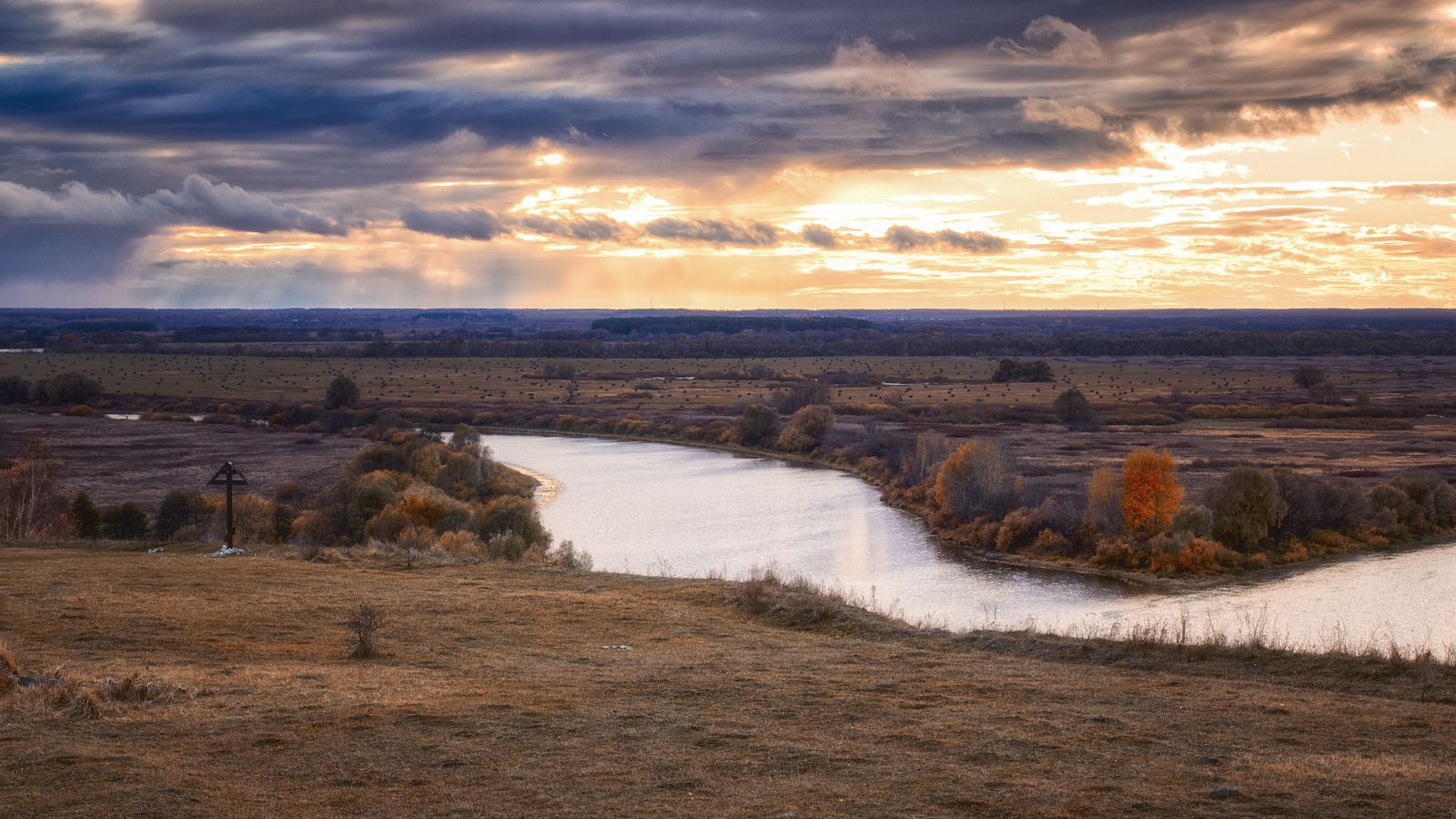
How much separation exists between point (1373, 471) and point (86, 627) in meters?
54.3

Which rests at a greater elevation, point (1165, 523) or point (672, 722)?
point (672, 722)

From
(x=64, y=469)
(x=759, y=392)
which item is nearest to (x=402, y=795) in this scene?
(x=64, y=469)

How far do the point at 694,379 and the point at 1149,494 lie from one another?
8600 cm

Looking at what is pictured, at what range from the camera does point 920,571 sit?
37906 millimetres

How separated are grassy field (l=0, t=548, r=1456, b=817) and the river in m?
8.54

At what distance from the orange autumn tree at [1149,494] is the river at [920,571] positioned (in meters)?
3.60

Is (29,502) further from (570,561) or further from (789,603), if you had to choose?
(789,603)

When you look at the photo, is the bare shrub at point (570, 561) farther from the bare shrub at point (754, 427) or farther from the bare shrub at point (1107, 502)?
the bare shrub at point (754, 427)

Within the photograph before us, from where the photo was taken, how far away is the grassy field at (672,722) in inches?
323

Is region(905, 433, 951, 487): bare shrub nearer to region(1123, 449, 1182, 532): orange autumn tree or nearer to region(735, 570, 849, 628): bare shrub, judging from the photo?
region(1123, 449, 1182, 532): orange autumn tree

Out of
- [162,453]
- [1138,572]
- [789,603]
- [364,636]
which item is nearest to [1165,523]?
[1138,572]

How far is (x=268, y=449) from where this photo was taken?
6400cm

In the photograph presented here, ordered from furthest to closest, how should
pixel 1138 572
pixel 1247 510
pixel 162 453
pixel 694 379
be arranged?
1. pixel 694 379
2. pixel 162 453
3. pixel 1247 510
4. pixel 1138 572

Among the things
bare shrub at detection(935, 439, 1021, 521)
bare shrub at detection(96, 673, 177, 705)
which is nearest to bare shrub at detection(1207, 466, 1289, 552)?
bare shrub at detection(935, 439, 1021, 521)
